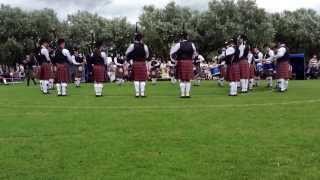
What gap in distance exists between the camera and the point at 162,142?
35.6 ft

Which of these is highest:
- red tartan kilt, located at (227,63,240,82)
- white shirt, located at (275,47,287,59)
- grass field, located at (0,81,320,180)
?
white shirt, located at (275,47,287,59)

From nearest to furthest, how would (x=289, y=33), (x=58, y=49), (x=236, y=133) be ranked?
(x=236, y=133) → (x=58, y=49) → (x=289, y=33)

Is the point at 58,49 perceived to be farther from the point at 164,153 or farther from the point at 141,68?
the point at 164,153

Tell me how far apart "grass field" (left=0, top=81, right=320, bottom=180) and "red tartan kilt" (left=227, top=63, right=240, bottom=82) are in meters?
5.43

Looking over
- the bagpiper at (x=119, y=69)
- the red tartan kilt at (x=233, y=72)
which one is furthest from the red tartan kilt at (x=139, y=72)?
the bagpiper at (x=119, y=69)

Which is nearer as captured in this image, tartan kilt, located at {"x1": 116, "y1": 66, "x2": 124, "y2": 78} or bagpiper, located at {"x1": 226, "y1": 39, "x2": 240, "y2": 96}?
bagpiper, located at {"x1": 226, "y1": 39, "x2": 240, "y2": 96}

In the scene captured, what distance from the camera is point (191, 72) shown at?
2106 cm

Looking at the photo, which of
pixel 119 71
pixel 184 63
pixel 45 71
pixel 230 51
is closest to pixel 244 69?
pixel 230 51

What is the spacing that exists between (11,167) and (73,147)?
1636 millimetres

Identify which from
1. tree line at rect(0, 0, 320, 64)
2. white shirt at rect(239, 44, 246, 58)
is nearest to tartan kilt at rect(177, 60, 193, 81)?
white shirt at rect(239, 44, 246, 58)

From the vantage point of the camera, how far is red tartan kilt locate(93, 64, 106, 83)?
2230 centimetres

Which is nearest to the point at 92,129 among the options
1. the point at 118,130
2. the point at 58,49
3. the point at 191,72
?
the point at 118,130

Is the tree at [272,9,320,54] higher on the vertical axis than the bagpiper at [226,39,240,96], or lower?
higher

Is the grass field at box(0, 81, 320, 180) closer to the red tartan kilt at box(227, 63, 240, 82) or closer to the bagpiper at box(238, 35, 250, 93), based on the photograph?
the red tartan kilt at box(227, 63, 240, 82)
